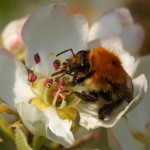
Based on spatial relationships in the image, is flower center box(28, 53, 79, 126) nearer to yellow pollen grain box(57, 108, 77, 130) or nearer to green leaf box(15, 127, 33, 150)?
yellow pollen grain box(57, 108, 77, 130)

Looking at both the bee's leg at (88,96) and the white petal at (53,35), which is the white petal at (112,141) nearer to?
the bee's leg at (88,96)

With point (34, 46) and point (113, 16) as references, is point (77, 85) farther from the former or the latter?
point (113, 16)

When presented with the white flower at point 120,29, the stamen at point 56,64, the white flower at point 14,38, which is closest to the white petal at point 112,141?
the stamen at point 56,64

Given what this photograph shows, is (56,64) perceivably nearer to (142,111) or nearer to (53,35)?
(53,35)

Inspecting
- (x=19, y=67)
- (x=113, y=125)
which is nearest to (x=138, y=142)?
(x=113, y=125)

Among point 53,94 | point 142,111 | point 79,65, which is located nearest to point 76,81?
point 79,65

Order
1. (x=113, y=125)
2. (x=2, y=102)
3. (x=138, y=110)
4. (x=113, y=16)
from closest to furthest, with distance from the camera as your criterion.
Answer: (x=113, y=125), (x=2, y=102), (x=138, y=110), (x=113, y=16)
